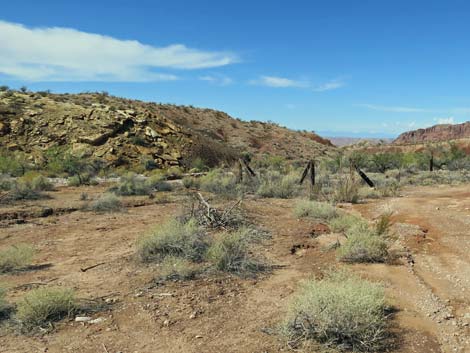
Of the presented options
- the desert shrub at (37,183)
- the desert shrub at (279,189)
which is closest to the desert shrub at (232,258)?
the desert shrub at (279,189)

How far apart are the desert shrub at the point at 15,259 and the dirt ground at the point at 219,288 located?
0.24 meters

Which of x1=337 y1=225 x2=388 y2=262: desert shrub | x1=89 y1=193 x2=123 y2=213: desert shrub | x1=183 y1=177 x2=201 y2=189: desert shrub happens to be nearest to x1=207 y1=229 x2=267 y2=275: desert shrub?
x1=337 y1=225 x2=388 y2=262: desert shrub

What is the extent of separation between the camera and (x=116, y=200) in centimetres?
1567

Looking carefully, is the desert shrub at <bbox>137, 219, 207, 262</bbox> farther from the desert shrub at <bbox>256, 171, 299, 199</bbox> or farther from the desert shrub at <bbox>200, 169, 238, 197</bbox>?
the desert shrub at <bbox>256, 171, 299, 199</bbox>

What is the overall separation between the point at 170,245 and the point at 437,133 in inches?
5490

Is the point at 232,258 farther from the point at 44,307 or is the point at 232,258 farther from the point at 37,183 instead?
the point at 37,183

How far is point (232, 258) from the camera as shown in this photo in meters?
8.30

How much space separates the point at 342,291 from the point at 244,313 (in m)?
1.52

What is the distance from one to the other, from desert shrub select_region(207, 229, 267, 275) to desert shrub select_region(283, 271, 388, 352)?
8.14ft

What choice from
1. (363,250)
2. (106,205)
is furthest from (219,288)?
(106,205)

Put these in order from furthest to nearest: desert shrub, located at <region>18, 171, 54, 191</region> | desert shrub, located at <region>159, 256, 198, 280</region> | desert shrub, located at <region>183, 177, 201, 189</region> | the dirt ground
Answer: desert shrub, located at <region>183, 177, 201, 189</region>
desert shrub, located at <region>18, 171, 54, 191</region>
desert shrub, located at <region>159, 256, 198, 280</region>
the dirt ground

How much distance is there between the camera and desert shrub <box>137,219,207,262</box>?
342 inches

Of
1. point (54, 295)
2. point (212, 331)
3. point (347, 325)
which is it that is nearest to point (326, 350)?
point (347, 325)

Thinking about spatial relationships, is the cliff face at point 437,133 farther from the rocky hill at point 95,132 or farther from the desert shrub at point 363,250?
the desert shrub at point 363,250
